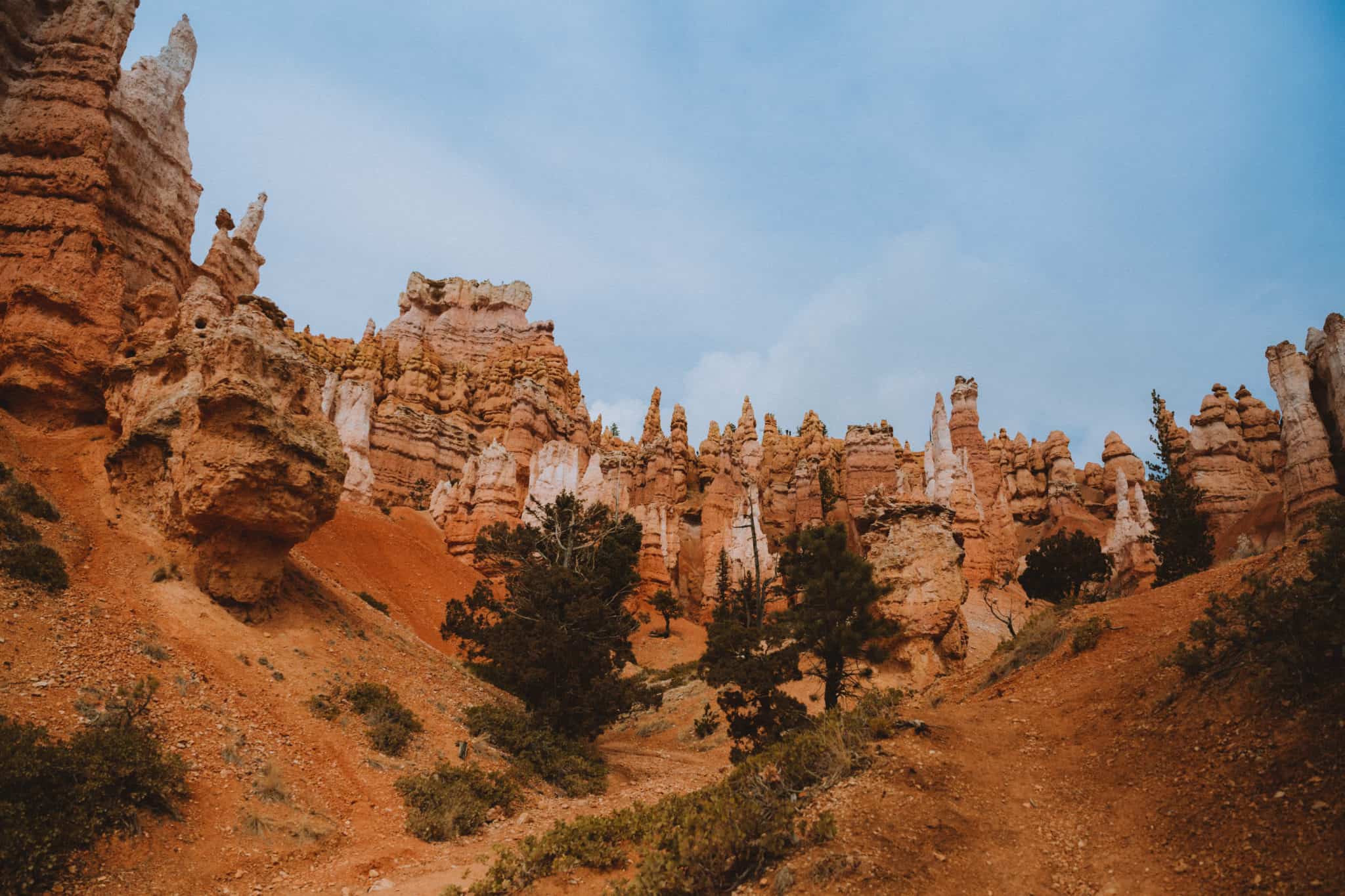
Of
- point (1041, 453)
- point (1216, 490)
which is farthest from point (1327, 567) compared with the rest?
point (1041, 453)

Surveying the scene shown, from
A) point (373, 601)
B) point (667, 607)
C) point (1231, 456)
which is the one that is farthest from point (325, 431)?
point (1231, 456)

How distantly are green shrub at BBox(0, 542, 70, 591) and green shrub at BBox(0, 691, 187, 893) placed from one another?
4.04m

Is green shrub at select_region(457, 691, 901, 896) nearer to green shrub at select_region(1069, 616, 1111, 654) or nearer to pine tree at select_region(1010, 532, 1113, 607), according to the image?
green shrub at select_region(1069, 616, 1111, 654)

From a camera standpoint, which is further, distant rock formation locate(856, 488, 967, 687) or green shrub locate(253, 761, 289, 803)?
distant rock formation locate(856, 488, 967, 687)

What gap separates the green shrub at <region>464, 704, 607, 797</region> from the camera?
15383mm

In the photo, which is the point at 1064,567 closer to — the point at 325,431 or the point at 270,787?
the point at 325,431

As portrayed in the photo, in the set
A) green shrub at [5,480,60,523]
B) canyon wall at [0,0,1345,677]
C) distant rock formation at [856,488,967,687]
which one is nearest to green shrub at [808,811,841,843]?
canyon wall at [0,0,1345,677]

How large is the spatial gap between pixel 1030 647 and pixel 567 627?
10681 mm

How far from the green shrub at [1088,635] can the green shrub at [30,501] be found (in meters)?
20.1

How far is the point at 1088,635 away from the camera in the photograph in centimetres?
1288

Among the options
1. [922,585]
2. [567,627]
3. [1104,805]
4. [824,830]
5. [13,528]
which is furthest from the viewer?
[922,585]

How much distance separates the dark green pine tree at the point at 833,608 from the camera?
13859mm

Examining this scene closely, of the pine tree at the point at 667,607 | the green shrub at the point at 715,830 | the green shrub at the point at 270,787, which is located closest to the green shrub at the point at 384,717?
the green shrub at the point at 270,787

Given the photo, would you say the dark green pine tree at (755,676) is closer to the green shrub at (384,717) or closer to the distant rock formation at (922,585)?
the green shrub at (384,717)
